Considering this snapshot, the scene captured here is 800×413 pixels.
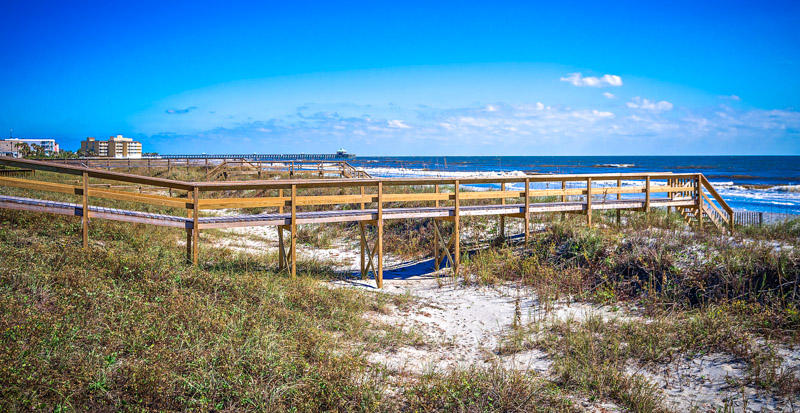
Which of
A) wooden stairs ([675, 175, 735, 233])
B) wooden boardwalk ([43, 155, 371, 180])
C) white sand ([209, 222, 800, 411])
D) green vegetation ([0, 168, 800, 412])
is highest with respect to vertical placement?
wooden boardwalk ([43, 155, 371, 180])

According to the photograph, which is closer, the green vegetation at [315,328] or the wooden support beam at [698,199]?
the green vegetation at [315,328]

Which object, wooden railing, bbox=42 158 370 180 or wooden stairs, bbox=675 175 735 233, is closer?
wooden stairs, bbox=675 175 735 233

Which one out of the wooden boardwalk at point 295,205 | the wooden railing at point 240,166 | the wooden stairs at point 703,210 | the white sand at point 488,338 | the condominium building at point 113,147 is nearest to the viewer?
the white sand at point 488,338

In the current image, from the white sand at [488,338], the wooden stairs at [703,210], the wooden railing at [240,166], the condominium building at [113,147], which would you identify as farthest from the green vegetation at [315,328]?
the condominium building at [113,147]

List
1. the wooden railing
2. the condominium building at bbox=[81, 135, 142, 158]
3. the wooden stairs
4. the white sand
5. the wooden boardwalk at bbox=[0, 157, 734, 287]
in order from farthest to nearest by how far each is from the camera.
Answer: the condominium building at bbox=[81, 135, 142, 158] < the wooden railing < the wooden stairs < the wooden boardwalk at bbox=[0, 157, 734, 287] < the white sand

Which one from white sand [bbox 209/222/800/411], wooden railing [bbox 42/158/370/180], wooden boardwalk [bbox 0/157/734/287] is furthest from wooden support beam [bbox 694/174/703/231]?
wooden railing [bbox 42/158/370/180]

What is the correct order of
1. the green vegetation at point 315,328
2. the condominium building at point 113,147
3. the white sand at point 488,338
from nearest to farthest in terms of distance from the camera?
the green vegetation at point 315,328, the white sand at point 488,338, the condominium building at point 113,147

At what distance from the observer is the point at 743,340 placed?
18.8ft

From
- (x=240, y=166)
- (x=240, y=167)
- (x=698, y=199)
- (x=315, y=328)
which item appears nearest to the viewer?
(x=315, y=328)

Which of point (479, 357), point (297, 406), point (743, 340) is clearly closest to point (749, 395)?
point (743, 340)

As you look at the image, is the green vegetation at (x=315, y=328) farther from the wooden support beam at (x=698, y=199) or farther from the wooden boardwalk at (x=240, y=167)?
the wooden boardwalk at (x=240, y=167)

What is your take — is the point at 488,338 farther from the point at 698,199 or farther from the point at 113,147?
the point at 113,147

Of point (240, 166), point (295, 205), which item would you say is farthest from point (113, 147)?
point (295, 205)

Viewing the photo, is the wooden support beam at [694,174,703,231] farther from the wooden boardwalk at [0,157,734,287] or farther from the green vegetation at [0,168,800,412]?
the green vegetation at [0,168,800,412]
